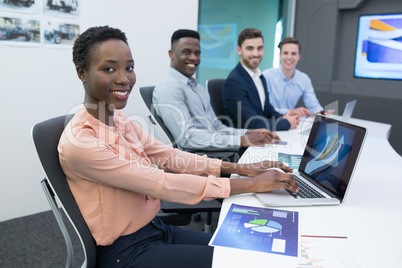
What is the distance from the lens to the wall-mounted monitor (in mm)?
4031

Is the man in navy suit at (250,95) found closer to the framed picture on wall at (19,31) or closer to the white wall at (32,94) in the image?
the white wall at (32,94)

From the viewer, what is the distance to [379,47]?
4141mm

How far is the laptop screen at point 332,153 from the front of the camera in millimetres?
1129

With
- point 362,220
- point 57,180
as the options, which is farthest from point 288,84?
point 57,180

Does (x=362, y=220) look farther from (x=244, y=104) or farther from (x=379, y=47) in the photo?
(x=379, y=47)

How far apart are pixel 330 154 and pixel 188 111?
41.4 inches

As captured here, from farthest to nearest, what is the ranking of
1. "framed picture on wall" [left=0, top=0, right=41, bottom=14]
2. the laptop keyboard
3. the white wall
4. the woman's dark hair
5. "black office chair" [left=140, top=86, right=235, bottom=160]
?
the white wall
"framed picture on wall" [left=0, top=0, right=41, bottom=14]
"black office chair" [left=140, top=86, right=235, bottom=160]
the laptop keyboard
the woman's dark hair

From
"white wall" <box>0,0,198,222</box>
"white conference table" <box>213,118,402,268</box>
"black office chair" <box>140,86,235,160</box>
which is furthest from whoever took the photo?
"white wall" <box>0,0,198,222</box>

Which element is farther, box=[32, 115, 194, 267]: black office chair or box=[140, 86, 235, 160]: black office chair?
box=[140, 86, 235, 160]: black office chair

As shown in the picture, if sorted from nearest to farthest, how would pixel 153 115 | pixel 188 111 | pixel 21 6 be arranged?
pixel 153 115
pixel 188 111
pixel 21 6

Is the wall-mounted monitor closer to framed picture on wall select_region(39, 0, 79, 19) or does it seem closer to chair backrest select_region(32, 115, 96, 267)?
framed picture on wall select_region(39, 0, 79, 19)

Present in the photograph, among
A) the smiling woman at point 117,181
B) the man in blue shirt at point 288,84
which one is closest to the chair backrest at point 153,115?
the smiling woman at point 117,181

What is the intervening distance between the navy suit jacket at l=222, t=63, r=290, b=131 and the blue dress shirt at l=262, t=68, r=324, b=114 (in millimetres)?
773

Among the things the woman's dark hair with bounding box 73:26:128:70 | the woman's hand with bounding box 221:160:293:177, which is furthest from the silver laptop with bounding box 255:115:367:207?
the woman's dark hair with bounding box 73:26:128:70
